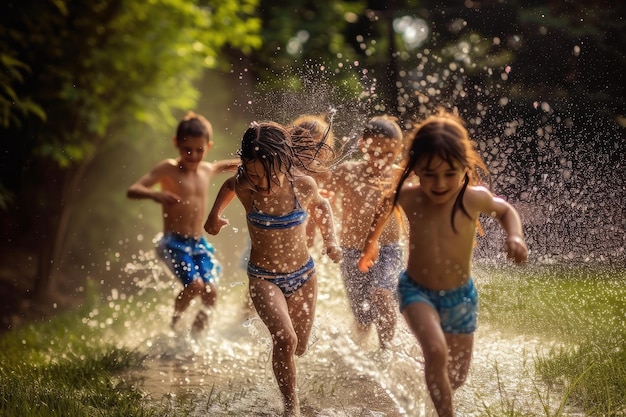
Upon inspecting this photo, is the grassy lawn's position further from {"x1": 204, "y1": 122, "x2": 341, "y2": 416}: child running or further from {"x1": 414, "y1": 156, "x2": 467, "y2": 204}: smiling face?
{"x1": 414, "y1": 156, "x2": 467, "y2": 204}: smiling face

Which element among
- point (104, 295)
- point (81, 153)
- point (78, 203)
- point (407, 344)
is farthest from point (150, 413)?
point (78, 203)

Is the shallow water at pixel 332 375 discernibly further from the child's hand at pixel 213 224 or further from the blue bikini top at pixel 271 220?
the blue bikini top at pixel 271 220

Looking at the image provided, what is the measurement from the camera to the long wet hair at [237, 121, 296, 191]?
3.80m

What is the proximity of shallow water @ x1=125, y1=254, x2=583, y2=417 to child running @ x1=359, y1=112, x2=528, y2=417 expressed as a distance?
413 millimetres

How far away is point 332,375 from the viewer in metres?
4.39

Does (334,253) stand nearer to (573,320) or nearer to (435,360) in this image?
(435,360)

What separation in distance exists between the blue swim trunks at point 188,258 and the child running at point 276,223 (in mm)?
1494

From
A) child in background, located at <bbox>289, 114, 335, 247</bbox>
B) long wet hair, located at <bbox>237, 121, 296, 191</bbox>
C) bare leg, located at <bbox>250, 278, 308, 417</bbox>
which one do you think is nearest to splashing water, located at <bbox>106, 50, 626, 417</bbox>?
bare leg, located at <bbox>250, 278, 308, 417</bbox>

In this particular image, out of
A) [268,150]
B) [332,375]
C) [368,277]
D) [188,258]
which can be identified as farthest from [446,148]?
[188,258]

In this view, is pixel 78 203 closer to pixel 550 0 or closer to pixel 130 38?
pixel 130 38

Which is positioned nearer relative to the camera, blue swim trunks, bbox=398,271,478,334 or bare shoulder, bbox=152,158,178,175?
blue swim trunks, bbox=398,271,478,334

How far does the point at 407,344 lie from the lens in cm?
466

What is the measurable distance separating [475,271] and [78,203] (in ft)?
18.3

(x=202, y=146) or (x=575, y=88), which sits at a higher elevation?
(x=575, y=88)
